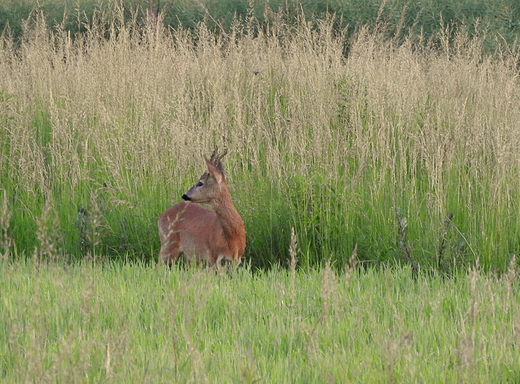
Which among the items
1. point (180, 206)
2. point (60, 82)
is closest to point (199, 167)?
point (180, 206)

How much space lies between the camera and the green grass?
10.2ft

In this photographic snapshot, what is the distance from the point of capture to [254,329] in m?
4.17

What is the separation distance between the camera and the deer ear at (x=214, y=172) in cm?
560

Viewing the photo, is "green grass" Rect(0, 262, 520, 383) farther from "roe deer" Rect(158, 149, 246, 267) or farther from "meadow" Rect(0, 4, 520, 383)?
"roe deer" Rect(158, 149, 246, 267)

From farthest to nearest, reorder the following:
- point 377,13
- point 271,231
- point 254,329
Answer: point 377,13
point 271,231
point 254,329

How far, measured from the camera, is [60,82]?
972 centimetres

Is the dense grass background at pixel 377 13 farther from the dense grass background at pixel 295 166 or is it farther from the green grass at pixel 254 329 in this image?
the green grass at pixel 254 329

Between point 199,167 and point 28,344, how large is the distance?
11.9ft

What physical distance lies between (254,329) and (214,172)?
1.78 m

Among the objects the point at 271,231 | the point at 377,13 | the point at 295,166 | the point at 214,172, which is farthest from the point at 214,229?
the point at 377,13

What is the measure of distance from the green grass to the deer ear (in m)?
0.73

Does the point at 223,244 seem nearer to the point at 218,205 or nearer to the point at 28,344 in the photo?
the point at 218,205

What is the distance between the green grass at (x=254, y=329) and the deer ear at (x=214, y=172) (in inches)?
28.7

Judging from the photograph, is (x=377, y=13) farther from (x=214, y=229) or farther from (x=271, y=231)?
(x=214, y=229)
